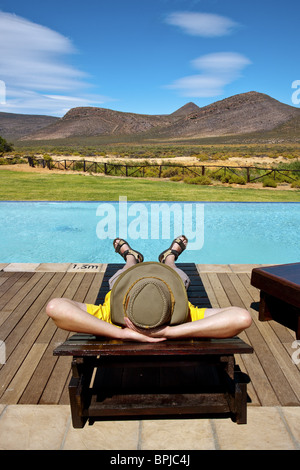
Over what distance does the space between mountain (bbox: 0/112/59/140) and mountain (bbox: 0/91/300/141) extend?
9.80ft

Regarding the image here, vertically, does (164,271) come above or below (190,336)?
above

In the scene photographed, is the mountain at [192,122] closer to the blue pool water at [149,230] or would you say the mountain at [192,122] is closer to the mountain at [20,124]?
the mountain at [20,124]

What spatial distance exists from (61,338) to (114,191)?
397 inches

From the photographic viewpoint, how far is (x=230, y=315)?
2.19m

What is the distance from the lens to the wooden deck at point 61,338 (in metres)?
2.66

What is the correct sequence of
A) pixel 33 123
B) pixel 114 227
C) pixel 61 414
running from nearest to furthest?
pixel 61 414 → pixel 114 227 → pixel 33 123

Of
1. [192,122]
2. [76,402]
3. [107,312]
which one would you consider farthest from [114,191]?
[192,122]

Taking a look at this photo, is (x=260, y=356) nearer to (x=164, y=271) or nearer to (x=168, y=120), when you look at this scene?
(x=164, y=271)

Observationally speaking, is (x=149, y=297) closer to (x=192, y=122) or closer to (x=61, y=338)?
(x=61, y=338)

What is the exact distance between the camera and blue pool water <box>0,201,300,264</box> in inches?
314

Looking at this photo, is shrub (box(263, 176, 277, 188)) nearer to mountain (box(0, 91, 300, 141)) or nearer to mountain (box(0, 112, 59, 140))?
mountain (box(0, 91, 300, 141))

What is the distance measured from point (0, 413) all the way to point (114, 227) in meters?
7.19

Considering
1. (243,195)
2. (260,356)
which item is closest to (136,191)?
(243,195)
